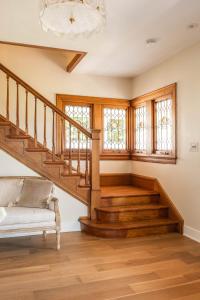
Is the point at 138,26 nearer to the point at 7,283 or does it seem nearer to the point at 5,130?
the point at 5,130

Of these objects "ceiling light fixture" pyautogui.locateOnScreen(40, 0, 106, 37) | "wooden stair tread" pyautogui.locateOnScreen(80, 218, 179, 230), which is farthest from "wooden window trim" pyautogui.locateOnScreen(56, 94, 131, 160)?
"ceiling light fixture" pyautogui.locateOnScreen(40, 0, 106, 37)

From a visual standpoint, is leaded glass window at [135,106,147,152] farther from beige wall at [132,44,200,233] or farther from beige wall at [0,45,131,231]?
beige wall at [132,44,200,233]

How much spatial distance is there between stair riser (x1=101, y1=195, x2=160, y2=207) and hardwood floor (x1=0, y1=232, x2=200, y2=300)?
2.20 ft

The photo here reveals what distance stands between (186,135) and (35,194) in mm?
2395

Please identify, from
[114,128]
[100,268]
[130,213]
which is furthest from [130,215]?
[114,128]

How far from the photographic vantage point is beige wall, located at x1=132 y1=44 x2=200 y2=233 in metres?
3.90

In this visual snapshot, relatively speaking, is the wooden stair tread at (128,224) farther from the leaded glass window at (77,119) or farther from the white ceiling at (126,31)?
the white ceiling at (126,31)

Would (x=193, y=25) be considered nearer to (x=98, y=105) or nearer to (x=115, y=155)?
(x=98, y=105)

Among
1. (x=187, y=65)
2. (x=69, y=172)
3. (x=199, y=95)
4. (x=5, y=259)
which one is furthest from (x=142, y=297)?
(x=187, y=65)

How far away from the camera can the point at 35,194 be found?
3723 millimetres

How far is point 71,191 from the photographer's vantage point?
428 centimetres

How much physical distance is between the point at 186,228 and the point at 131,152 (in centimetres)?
222

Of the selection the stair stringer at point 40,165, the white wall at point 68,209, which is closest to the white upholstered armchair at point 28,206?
the stair stringer at point 40,165

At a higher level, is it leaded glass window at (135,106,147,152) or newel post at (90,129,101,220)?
leaded glass window at (135,106,147,152)
